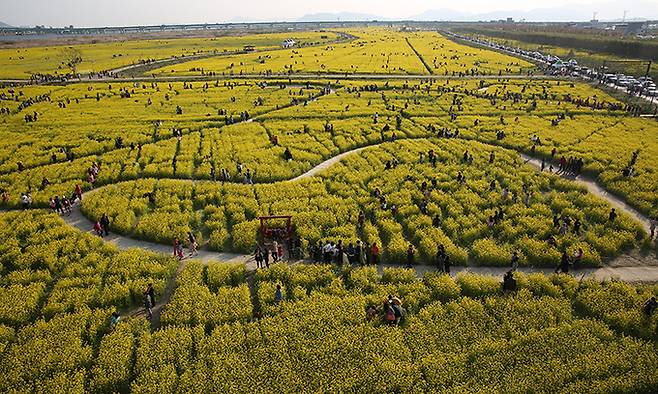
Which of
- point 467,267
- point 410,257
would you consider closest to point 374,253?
point 410,257

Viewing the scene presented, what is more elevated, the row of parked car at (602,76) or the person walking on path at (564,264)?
the row of parked car at (602,76)

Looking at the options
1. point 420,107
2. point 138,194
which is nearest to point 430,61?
point 420,107

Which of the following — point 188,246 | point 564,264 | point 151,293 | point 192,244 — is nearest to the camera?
point 151,293

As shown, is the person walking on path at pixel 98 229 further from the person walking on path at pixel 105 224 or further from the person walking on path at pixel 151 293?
the person walking on path at pixel 151 293

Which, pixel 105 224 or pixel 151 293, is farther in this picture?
pixel 105 224

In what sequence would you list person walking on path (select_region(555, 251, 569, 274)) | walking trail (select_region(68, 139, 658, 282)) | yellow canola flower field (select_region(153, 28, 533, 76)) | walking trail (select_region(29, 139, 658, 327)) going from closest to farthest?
walking trail (select_region(29, 139, 658, 327))
person walking on path (select_region(555, 251, 569, 274))
walking trail (select_region(68, 139, 658, 282))
yellow canola flower field (select_region(153, 28, 533, 76))

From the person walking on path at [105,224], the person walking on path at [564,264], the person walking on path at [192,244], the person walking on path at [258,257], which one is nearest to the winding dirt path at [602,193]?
the person walking on path at [564,264]

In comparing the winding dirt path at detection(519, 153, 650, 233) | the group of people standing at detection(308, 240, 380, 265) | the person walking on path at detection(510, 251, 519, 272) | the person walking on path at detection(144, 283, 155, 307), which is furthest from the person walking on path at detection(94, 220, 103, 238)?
the winding dirt path at detection(519, 153, 650, 233)

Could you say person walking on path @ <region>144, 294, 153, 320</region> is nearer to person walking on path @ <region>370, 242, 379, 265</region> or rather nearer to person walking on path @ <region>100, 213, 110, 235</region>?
person walking on path @ <region>100, 213, 110, 235</region>

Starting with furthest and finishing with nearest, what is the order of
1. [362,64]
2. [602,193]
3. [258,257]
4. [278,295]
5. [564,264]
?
[362,64] → [602,193] → [258,257] → [564,264] → [278,295]

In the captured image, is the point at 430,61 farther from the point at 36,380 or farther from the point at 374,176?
the point at 36,380

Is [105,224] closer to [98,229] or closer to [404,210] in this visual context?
[98,229]
